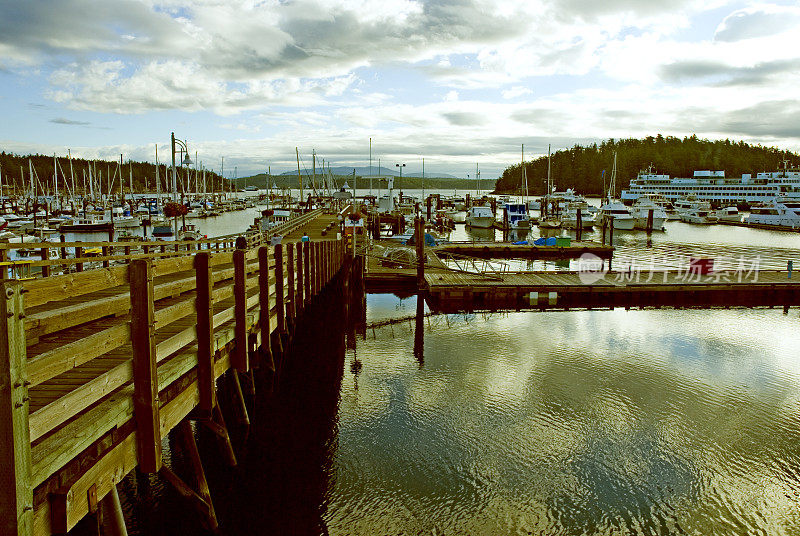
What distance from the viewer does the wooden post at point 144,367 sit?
19.0 ft

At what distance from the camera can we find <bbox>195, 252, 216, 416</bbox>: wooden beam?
25.8 ft

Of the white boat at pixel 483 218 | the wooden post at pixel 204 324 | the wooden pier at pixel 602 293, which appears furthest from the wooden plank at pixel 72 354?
the white boat at pixel 483 218

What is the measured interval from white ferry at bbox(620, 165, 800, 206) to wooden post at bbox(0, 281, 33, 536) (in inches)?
6943

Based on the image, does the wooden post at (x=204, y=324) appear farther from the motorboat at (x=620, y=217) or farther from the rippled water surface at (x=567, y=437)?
the motorboat at (x=620, y=217)

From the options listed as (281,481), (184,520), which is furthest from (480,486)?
(184,520)

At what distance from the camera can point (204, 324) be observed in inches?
311

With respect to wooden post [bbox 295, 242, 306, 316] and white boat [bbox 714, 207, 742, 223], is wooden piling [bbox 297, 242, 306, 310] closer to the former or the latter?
wooden post [bbox 295, 242, 306, 316]

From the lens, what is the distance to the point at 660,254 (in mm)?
53750

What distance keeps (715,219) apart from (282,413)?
116 m

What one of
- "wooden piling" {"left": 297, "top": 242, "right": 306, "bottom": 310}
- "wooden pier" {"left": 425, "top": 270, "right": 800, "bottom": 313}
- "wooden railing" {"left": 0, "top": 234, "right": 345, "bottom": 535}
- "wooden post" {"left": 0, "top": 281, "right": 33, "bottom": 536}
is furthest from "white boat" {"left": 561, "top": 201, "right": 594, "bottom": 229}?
"wooden post" {"left": 0, "top": 281, "right": 33, "bottom": 536}

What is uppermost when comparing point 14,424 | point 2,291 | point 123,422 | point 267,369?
point 2,291

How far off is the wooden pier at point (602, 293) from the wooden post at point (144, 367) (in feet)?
81.3

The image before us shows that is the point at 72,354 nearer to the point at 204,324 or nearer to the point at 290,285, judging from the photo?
the point at 204,324

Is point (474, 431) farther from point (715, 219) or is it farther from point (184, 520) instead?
point (715, 219)
